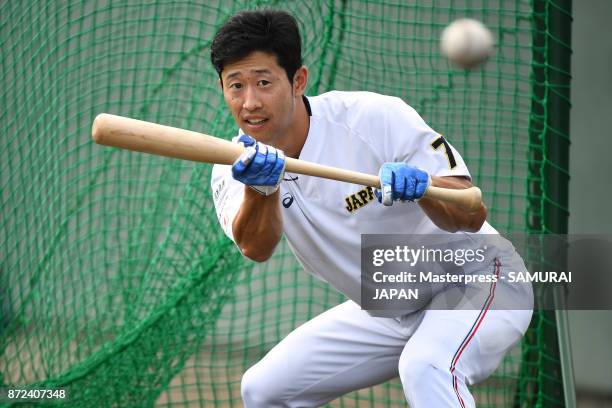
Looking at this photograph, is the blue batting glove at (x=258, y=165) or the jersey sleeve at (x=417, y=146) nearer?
the blue batting glove at (x=258, y=165)

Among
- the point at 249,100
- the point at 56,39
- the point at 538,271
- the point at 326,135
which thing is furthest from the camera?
the point at 56,39

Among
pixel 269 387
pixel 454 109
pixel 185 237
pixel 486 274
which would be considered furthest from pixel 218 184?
pixel 454 109

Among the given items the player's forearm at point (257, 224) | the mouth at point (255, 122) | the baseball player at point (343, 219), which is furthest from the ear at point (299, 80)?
the player's forearm at point (257, 224)

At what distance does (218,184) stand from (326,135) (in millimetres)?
401

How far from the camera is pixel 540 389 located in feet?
14.5

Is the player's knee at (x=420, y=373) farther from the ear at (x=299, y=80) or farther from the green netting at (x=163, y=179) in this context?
the green netting at (x=163, y=179)

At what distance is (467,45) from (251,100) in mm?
1171

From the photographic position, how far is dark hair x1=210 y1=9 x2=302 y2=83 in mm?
3115

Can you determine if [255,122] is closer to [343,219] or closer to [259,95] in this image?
[259,95]

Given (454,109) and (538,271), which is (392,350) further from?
(454,109)

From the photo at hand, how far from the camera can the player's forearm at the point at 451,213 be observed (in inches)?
117

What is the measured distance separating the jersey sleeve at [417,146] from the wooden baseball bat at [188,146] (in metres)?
0.13

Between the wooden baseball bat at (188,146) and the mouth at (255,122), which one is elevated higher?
the mouth at (255,122)

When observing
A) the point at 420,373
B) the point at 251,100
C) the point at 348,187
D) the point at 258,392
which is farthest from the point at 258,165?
the point at 258,392
